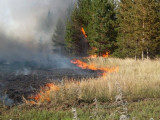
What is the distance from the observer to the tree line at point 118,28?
1909cm

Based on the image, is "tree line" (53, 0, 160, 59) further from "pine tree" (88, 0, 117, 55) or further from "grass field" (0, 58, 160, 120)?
"grass field" (0, 58, 160, 120)

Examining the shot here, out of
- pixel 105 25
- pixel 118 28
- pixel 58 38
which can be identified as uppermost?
pixel 58 38

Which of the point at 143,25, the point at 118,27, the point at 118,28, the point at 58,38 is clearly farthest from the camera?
the point at 58,38

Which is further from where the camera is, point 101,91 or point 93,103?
point 101,91

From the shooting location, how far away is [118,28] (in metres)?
24.0

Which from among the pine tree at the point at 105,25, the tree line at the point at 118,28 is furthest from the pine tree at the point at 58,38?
the pine tree at the point at 105,25

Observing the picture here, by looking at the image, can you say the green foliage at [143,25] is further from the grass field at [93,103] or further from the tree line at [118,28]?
the grass field at [93,103]

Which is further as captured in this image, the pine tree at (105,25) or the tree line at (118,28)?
the pine tree at (105,25)

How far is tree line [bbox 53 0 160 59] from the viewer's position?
19094mm

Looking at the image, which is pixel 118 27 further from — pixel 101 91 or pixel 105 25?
pixel 101 91

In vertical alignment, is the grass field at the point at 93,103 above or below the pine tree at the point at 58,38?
below

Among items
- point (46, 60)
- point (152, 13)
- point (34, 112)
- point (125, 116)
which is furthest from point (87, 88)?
point (46, 60)

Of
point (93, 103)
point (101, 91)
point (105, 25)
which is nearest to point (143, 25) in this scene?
point (105, 25)

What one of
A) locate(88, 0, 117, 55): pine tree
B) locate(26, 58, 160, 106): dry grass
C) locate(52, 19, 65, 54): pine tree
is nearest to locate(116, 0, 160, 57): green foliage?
locate(88, 0, 117, 55): pine tree
